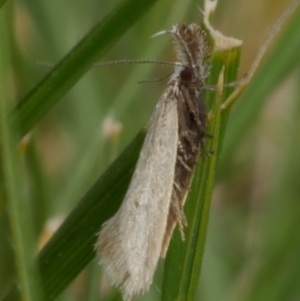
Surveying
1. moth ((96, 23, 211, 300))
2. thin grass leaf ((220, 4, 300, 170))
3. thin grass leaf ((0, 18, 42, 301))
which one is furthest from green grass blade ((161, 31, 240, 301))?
thin grass leaf ((220, 4, 300, 170))

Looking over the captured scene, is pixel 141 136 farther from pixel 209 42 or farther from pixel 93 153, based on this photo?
pixel 93 153

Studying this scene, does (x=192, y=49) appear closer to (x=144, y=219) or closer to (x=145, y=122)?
(x=144, y=219)

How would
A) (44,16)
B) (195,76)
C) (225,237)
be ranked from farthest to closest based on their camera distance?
(225,237) → (44,16) → (195,76)

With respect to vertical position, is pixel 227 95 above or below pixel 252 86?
above

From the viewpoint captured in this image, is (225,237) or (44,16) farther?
(225,237)

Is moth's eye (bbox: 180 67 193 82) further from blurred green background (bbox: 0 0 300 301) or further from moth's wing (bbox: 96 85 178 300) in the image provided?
blurred green background (bbox: 0 0 300 301)

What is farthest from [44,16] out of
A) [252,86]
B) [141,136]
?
[141,136]

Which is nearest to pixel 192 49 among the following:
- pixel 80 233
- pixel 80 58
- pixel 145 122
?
pixel 80 58
